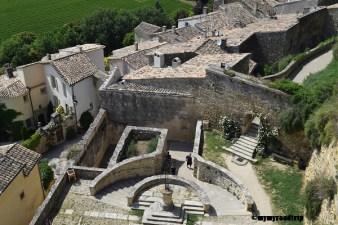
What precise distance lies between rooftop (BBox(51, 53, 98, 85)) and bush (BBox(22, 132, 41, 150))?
5006 millimetres

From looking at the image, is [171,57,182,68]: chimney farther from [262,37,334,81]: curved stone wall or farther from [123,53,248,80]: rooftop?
[262,37,334,81]: curved stone wall

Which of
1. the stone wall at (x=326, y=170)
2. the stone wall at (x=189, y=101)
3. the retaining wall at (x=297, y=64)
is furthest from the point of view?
the retaining wall at (x=297, y=64)

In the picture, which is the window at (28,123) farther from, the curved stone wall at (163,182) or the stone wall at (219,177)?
the curved stone wall at (163,182)

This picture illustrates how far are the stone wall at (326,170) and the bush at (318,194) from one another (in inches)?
9.3

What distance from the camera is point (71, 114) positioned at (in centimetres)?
3738

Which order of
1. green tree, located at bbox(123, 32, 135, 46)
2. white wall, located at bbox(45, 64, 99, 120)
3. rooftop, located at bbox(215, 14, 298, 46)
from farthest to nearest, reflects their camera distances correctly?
green tree, located at bbox(123, 32, 135, 46), white wall, located at bbox(45, 64, 99, 120), rooftop, located at bbox(215, 14, 298, 46)

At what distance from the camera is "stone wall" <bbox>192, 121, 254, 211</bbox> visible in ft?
71.7

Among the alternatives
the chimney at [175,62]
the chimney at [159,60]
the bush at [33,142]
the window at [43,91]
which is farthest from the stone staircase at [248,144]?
the window at [43,91]

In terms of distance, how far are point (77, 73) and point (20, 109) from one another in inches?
278

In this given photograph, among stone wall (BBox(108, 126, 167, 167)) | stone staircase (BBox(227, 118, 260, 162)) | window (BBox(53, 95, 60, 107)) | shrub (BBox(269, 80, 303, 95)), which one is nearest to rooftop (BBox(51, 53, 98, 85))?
window (BBox(53, 95, 60, 107))

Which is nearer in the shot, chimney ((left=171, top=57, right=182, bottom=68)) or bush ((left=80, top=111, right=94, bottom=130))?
chimney ((left=171, top=57, right=182, bottom=68))

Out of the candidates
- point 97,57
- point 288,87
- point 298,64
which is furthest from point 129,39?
point 288,87

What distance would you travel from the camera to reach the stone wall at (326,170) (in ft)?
51.3

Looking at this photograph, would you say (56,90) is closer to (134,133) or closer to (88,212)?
(134,133)
